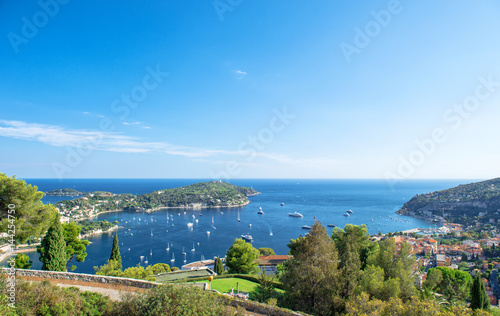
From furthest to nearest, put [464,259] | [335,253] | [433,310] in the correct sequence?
1. [464,259]
2. [335,253]
3. [433,310]

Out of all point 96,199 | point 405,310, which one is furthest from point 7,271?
point 96,199

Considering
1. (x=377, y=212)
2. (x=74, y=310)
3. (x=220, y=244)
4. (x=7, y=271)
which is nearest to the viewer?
(x=74, y=310)

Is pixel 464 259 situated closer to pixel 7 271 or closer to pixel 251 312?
pixel 251 312

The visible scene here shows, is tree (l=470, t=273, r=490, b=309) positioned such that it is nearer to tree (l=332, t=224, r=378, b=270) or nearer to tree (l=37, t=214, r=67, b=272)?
tree (l=332, t=224, r=378, b=270)

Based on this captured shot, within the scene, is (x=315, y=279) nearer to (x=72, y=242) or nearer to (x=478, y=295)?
(x=478, y=295)

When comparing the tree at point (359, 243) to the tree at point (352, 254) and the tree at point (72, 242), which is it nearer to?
the tree at point (352, 254)
